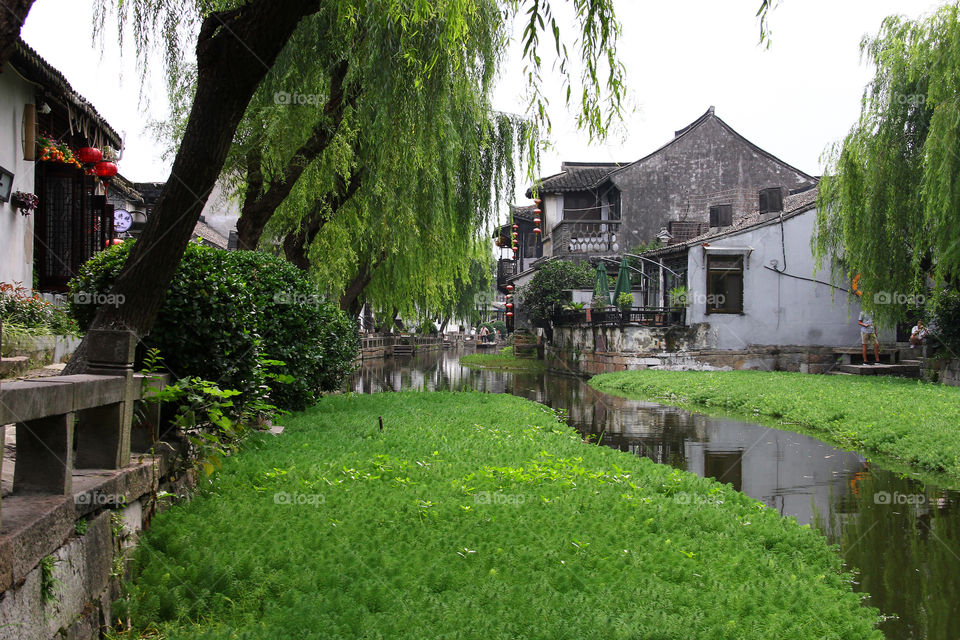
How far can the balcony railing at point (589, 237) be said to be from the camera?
1372 inches

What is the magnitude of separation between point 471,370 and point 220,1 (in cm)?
2558

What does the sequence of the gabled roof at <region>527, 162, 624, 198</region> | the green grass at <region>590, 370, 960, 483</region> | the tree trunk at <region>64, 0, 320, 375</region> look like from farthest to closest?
the gabled roof at <region>527, 162, 624, 198</region>, the green grass at <region>590, 370, 960, 483</region>, the tree trunk at <region>64, 0, 320, 375</region>

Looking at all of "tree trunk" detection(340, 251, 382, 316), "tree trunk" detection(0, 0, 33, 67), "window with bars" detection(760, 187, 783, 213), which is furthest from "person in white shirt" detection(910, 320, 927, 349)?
"tree trunk" detection(0, 0, 33, 67)

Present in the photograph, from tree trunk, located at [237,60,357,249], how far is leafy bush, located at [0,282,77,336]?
2.53 m

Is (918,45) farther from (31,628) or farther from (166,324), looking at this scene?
(31,628)

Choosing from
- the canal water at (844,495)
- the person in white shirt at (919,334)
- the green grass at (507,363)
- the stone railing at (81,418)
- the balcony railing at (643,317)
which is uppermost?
the balcony railing at (643,317)

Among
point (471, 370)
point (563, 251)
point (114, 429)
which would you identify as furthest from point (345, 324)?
point (563, 251)

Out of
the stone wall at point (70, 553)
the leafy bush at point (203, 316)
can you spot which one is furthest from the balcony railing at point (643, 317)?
the stone wall at point (70, 553)

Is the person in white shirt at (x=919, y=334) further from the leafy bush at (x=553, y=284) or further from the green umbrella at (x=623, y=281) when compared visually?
the leafy bush at (x=553, y=284)

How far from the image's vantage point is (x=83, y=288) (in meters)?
5.66

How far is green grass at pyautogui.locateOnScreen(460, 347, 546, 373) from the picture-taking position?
33.4 m

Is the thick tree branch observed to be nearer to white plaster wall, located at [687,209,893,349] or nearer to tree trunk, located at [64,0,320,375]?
tree trunk, located at [64,0,320,375]

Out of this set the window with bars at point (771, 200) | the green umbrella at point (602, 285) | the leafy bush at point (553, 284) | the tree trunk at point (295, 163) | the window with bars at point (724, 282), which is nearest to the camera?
the tree trunk at point (295, 163)

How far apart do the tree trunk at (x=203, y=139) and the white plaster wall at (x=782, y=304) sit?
22.3 meters
